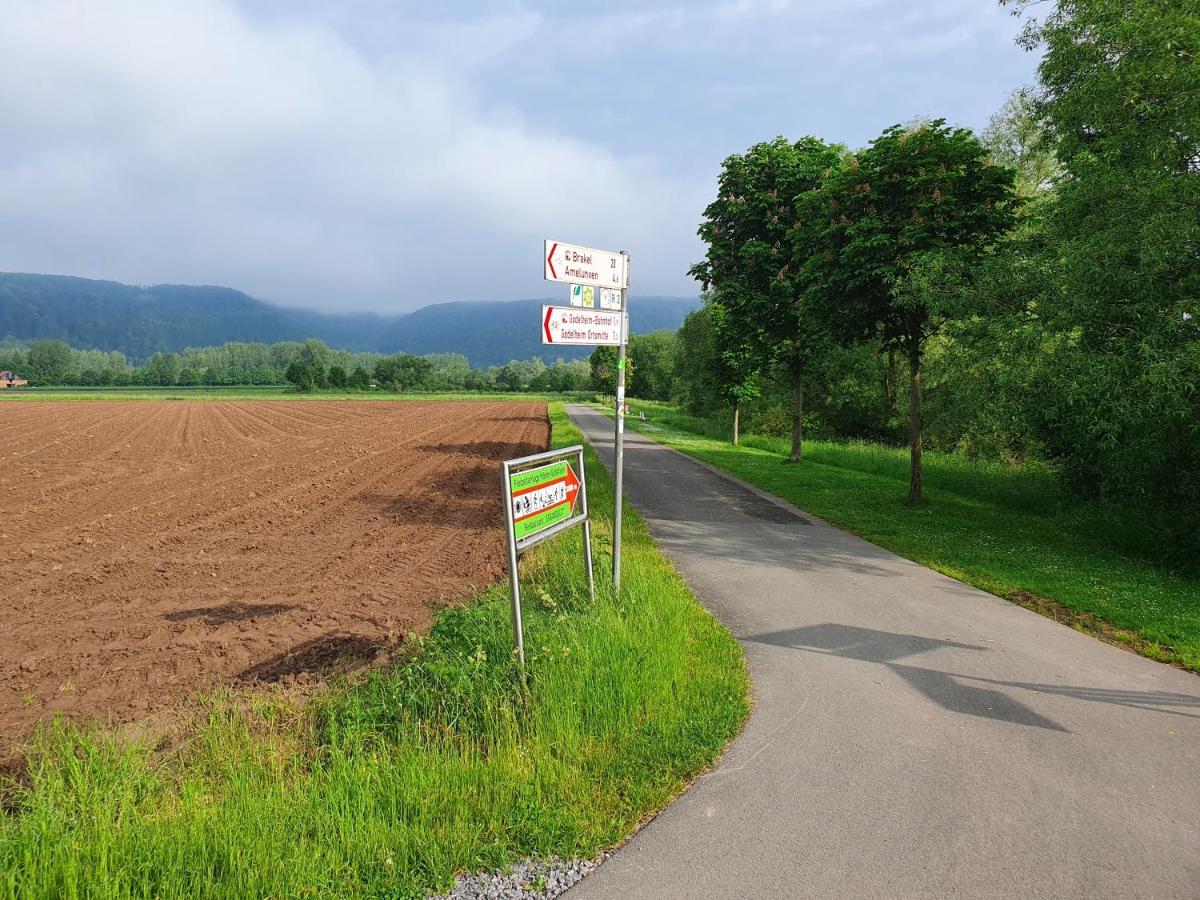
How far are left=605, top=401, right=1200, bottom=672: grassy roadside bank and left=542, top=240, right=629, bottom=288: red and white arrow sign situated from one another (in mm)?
5755

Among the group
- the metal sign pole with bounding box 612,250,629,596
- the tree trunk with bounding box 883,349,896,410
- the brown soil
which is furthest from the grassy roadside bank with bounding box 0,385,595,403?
the metal sign pole with bounding box 612,250,629,596

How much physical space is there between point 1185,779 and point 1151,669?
1.97 metres

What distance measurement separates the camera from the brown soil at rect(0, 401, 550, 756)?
5641mm

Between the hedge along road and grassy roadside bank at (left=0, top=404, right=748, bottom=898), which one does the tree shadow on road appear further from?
grassy roadside bank at (left=0, top=404, right=748, bottom=898)

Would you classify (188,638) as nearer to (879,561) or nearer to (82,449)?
(879,561)

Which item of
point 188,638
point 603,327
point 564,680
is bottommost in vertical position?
point 188,638

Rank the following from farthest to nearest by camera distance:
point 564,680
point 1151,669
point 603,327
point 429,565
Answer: point 429,565
point 603,327
point 1151,669
point 564,680

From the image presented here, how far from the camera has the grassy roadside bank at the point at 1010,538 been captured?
6.53 meters

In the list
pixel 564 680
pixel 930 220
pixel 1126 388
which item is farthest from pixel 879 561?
pixel 930 220

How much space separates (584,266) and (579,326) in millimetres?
552

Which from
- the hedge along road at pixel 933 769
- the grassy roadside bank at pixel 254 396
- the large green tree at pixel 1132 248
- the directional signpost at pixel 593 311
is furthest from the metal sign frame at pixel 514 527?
the grassy roadside bank at pixel 254 396

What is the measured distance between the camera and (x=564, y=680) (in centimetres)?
447

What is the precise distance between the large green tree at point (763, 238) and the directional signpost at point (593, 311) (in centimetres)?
1298

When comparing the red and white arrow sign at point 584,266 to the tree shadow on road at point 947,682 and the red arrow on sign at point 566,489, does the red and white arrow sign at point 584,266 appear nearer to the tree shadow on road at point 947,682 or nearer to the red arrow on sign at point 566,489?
the red arrow on sign at point 566,489
